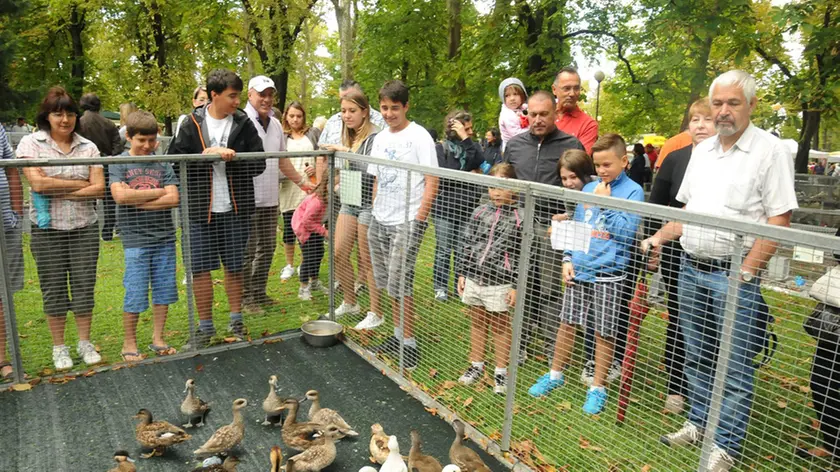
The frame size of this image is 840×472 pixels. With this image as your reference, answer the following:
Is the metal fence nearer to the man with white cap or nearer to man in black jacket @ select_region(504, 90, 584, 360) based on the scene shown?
man in black jacket @ select_region(504, 90, 584, 360)

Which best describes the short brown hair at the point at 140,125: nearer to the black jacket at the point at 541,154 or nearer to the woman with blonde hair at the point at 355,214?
the woman with blonde hair at the point at 355,214

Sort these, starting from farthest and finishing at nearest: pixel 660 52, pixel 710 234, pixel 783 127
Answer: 1. pixel 660 52
2. pixel 783 127
3. pixel 710 234

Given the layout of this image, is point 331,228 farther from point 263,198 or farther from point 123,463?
point 123,463

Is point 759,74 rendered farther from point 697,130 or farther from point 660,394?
point 660,394

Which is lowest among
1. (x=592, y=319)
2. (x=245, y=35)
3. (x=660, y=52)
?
(x=592, y=319)

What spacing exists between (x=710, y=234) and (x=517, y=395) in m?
1.94

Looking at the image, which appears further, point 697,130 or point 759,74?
point 759,74

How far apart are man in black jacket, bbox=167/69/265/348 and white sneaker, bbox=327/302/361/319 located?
3.62 ft

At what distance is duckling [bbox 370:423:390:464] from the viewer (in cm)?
381

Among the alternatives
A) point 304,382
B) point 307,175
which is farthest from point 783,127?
point 304,382

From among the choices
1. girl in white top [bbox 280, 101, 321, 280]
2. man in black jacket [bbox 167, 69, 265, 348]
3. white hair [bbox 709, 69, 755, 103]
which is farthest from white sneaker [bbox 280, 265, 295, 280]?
white hair [bbox 709, 69, 755, 103]

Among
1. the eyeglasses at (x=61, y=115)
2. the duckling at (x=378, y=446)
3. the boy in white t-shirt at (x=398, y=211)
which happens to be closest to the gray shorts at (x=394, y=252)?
the boy in white t-shirt at (x=398, y=211)

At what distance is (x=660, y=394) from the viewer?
4090mm

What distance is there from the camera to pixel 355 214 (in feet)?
18.7
